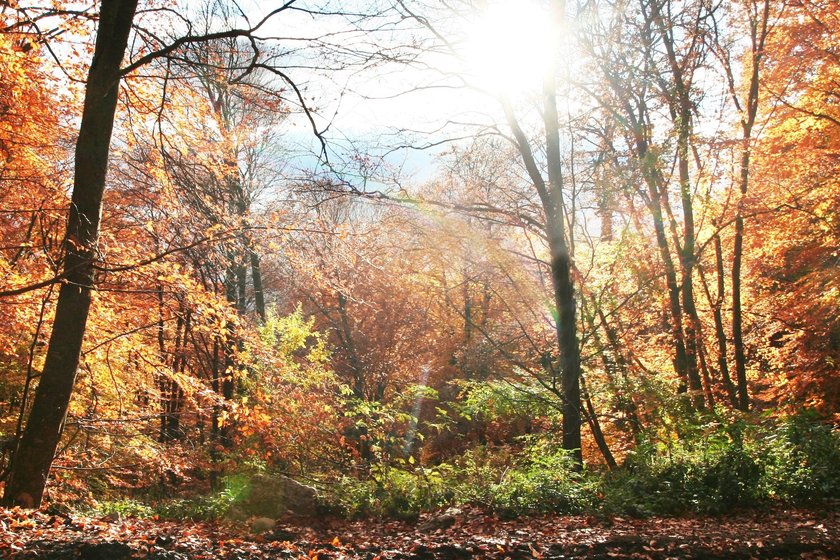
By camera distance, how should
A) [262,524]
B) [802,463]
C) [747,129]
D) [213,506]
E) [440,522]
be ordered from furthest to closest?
[747,129]
[213,506]
[262,524]
[802,463]
[440,522]

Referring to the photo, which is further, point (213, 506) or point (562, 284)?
point (562, 284)

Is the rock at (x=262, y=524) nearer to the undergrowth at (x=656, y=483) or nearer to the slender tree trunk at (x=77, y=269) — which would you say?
the undergrowth at (x=656, y=483)

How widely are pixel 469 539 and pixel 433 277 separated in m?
7.56

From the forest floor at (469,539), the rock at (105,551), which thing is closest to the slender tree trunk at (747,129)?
the forest floor at (469,539)

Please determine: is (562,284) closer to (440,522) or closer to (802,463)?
(802,463)

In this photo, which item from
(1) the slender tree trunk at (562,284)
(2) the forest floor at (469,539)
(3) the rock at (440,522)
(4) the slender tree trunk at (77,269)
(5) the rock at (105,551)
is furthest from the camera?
(1) the slender tree trunk at (562,284)

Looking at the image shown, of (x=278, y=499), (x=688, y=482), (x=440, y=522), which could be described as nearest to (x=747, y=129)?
(x=688, y=482)

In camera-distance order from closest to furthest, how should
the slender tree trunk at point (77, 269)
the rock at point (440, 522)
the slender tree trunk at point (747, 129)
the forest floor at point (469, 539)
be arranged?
the forest floor at point (469, 539) < the slender tree trunk at point (77, 269) < the rock at point (440, 522) < the slender tree trunk at point (747, 129)

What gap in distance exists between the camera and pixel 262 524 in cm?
763

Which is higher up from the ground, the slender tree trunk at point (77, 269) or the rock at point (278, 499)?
the slender tree trunk at point (77, 269)

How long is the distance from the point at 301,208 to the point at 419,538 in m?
5.54

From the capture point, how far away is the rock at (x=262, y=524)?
747 centimetres

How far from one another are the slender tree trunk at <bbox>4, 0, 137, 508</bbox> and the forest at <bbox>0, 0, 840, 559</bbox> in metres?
0.02

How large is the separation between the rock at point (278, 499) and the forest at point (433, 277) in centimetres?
4
